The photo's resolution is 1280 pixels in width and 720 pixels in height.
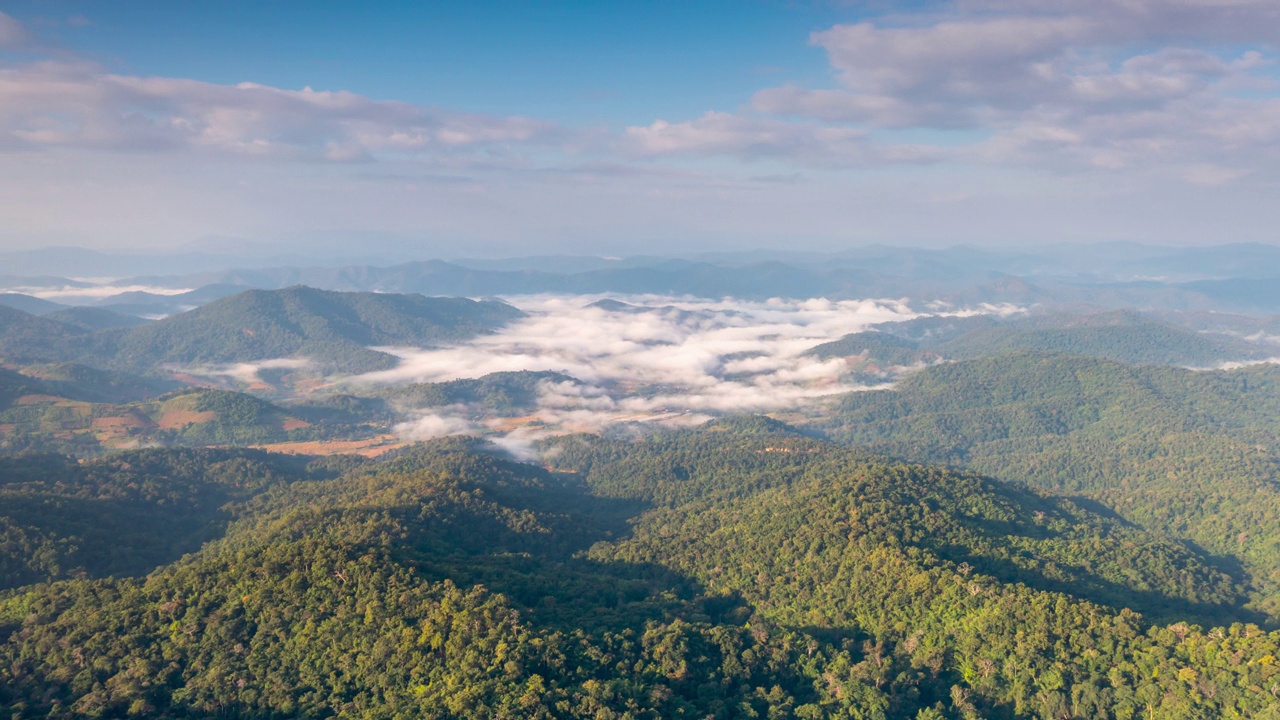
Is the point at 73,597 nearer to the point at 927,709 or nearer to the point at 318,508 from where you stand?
the point at 318,508

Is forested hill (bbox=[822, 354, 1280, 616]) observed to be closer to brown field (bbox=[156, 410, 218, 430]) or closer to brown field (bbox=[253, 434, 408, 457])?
brown field (bbox=[253, 434, 408, 457])

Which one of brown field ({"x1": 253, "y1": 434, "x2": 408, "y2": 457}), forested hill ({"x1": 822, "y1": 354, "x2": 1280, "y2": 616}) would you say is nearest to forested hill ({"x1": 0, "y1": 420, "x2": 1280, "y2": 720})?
forested hill ({"x1": 822, "y1": 354, "x2": 1280, "y2": 616})

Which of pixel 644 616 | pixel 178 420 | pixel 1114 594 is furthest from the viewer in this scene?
pixel 178 420

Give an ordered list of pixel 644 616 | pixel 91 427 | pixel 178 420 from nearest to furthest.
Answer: pixel 644 616, pixel 91 427, pixel 178 420

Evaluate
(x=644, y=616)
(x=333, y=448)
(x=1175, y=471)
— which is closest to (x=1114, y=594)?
(x=644, y=616)

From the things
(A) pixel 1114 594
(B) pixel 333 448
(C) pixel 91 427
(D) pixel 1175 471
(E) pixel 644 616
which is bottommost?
(B) pixel 333 448

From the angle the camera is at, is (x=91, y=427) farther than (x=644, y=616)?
Yes

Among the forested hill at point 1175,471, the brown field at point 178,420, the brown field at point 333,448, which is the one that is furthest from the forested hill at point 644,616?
the brown field at point 178,420

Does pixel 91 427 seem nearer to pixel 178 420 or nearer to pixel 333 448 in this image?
pixel 178 420

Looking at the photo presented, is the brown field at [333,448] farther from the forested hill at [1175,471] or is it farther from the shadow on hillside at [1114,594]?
the shadow on hillside at [1114,594]

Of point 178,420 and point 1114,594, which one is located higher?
Result: point 1114,594

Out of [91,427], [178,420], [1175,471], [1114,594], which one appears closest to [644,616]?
[1114,594]
